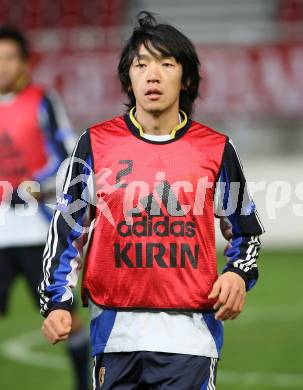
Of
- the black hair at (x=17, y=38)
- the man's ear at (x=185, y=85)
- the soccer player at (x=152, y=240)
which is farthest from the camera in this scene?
the black hair at (x=17, y=38)

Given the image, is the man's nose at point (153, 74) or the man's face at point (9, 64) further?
the man's face at point (9, 64)

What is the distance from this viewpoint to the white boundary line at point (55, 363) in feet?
21.2

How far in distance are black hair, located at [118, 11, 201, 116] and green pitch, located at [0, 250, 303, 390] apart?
111 inches

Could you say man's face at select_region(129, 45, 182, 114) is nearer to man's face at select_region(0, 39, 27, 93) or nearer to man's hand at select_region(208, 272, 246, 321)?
man's hand at select_region(208, 272, 246, 321)

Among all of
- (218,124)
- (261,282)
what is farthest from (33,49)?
(261,282)

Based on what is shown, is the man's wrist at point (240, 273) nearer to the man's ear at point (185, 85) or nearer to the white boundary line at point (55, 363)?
the man's ear at point (185, 85)

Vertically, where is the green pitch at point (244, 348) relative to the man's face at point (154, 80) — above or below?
below

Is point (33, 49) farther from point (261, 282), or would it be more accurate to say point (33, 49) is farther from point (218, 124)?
point (261, 282)

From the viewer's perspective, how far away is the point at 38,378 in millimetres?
6781

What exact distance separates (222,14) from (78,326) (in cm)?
1133

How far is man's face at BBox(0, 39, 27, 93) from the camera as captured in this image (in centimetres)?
611

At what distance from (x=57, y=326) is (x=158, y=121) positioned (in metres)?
0.81

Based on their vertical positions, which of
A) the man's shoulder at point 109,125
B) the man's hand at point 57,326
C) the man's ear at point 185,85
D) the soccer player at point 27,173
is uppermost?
the man's ear at point 185,85

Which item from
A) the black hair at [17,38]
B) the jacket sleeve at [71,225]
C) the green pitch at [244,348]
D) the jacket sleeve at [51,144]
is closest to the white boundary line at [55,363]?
the green pitch at [244,348]
